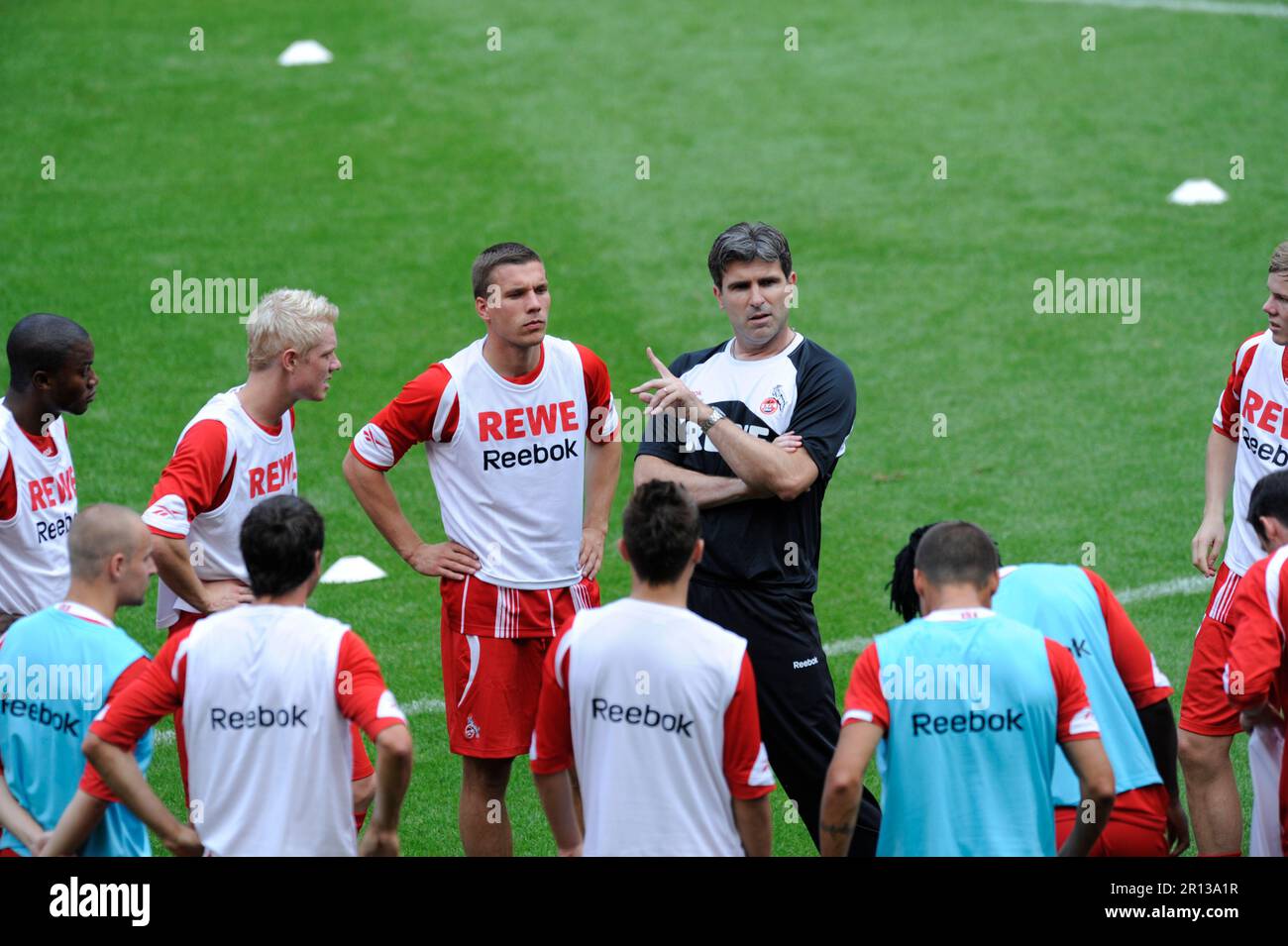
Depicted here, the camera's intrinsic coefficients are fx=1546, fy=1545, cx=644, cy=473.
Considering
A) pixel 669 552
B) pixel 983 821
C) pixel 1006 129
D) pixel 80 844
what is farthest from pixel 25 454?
pixel 1006 129

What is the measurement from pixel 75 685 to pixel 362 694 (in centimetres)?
95

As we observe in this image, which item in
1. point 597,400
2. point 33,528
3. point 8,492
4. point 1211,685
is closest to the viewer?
point 8,492

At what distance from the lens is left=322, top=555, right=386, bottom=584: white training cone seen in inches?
383

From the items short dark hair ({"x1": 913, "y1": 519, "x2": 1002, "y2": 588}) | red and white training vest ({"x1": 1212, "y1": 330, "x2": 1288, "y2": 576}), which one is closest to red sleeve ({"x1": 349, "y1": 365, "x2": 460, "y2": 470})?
short dark hair ({"x1": 913, "y1": 519, "x2": 1002, "y2": 588})

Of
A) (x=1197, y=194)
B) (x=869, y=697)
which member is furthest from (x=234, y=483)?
(x=1197, y=194)

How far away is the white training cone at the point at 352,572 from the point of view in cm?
972

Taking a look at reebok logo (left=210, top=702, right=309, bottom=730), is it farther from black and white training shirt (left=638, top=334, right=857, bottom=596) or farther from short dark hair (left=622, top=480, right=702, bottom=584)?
black and white training shirt (left=638, top=334, right=857, bottom=596)

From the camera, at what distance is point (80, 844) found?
4562mm

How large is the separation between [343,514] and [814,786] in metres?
5.62

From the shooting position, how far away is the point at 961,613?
4387 mm

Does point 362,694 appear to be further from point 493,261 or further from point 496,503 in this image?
point 493,261

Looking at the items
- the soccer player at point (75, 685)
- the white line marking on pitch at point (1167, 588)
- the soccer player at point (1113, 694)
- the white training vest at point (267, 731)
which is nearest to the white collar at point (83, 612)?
the soccer player at point (75, 685)
